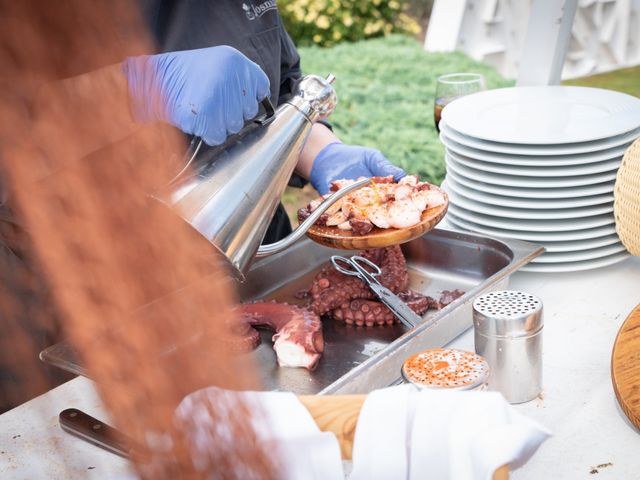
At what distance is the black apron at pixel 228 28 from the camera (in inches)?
58.8

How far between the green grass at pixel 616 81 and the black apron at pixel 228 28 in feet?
12.8

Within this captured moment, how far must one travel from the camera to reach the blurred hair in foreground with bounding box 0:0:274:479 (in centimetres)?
62

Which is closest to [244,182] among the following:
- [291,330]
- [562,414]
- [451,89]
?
[291,330]

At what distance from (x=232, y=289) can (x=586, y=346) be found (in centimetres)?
61

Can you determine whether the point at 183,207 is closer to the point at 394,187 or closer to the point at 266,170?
the point at 266,170

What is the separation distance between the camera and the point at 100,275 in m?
0.65

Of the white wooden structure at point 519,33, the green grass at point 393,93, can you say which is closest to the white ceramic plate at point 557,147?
the green grass at point 393,93

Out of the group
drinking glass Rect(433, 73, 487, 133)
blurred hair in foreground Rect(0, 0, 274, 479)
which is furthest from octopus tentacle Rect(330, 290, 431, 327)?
drinking glass Rect(433, 73, 487, 133)

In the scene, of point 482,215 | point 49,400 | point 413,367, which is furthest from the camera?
point 482,215

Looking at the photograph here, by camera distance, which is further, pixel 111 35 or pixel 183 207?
pixel 183 207

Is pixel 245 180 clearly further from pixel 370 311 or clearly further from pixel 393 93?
pixel 393 93

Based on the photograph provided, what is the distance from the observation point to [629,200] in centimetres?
135

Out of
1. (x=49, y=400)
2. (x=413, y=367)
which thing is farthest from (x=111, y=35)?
(x=49, y=400)

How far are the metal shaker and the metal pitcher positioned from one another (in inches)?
12.8
